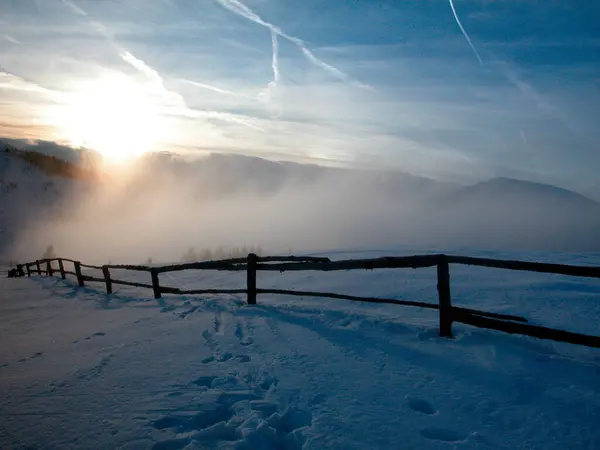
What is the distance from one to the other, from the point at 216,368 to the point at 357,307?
426 centimetres

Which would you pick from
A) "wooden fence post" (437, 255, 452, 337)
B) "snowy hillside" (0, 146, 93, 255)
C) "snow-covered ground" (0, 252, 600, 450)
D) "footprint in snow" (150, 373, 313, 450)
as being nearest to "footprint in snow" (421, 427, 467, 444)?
"snow-covered ground" (0, 252, 600, 450)

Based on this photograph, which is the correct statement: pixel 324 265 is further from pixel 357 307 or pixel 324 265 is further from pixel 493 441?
pixel 493 441

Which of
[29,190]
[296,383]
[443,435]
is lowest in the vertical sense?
[443,435]

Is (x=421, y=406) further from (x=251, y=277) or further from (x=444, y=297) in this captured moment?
(x=251, y=277)

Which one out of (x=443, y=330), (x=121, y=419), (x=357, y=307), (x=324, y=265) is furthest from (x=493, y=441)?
(x=357, y=307)

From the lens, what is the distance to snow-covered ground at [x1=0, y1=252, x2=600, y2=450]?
291 cm

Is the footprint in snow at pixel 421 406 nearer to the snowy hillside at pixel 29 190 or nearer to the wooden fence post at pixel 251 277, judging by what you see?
the wooden fence post at pixel 251 277

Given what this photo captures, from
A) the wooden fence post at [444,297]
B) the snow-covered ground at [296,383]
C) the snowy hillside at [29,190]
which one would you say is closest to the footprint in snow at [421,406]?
the snow-covered ground at [296,383]

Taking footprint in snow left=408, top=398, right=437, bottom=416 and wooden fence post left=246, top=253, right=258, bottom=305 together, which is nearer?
footprint in snow left=408, top=398, right=437, bottom=416

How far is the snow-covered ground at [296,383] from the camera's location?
2914 millimetres

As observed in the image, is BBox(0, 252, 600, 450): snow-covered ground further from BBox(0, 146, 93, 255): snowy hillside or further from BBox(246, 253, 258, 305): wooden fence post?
BBox(0, 146, 93, 255): snowy hillside

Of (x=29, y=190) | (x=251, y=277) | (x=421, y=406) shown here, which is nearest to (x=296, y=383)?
(x=421, y=406)

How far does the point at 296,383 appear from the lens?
12.5ft

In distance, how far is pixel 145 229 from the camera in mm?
96312
